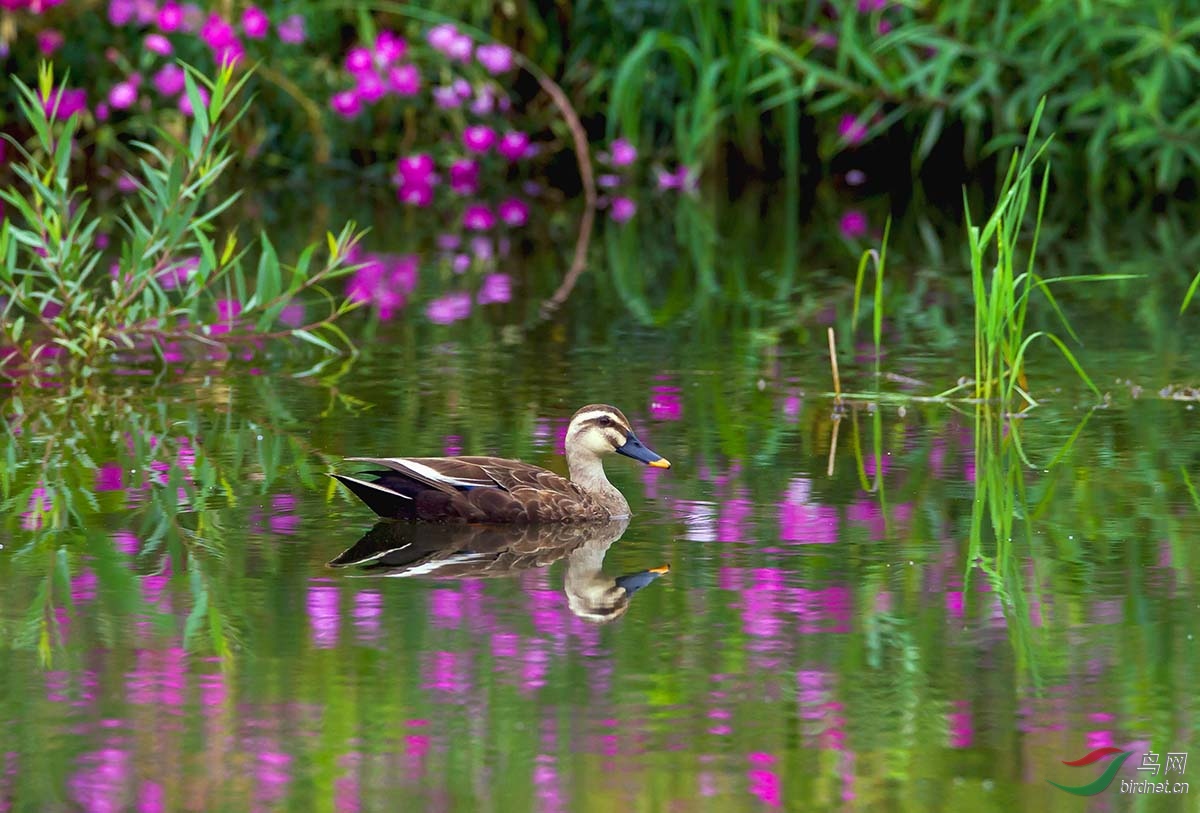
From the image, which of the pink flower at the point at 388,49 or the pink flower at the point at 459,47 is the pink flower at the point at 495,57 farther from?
the pink flower at the point at 388,49

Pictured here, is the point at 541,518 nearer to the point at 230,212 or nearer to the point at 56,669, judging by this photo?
the point at 56,669

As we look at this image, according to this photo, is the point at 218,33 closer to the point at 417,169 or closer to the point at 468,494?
the point at 417,169

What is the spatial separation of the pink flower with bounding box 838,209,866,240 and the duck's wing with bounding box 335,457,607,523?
32.6 ft

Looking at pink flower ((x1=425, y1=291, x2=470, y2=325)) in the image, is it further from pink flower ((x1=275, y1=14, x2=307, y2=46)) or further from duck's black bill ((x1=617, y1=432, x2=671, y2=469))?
pink flower ((x1=275, y1=14, x2=307, y2=46))

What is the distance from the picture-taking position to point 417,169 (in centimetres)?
2069

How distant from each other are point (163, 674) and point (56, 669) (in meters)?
0.27

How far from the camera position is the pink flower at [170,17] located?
19.5 meters

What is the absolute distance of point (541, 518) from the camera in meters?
7.54

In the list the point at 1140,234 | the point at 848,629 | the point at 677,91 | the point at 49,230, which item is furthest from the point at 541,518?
the point at 677,91

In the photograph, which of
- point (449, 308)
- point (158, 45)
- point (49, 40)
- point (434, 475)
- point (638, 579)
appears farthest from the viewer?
point (49, 40)

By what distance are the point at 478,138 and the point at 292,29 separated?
6.03 feet

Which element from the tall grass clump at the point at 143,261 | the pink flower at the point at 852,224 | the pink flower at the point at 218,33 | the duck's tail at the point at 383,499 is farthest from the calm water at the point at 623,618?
the pink flower at the point at 218,33

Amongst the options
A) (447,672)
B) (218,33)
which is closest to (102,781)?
(447,672)

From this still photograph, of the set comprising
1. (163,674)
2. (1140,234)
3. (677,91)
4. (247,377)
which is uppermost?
(677,91)
